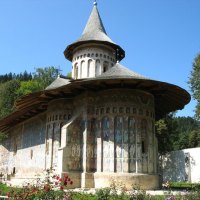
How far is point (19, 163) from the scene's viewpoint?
920 inches

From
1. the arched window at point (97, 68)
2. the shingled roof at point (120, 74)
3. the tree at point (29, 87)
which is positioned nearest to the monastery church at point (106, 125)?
the shingled roof at point (120, 74)

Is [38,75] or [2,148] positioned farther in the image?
[38,75]

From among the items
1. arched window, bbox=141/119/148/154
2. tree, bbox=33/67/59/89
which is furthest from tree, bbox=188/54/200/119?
tree, bbox=33/67/59/89

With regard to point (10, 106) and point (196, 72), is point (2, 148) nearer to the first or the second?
point (10, 106)

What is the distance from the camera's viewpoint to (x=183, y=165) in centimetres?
2431

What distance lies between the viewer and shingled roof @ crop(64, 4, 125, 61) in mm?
19453

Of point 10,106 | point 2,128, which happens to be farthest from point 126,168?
point 10,106

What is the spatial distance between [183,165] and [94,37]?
12.3 m

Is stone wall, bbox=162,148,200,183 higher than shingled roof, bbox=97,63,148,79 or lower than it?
lower

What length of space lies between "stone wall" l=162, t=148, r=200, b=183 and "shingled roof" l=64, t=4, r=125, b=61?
29.2 feet

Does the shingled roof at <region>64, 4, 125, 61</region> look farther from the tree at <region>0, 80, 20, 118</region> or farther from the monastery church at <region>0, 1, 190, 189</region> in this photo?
the tree at <region>0, 80, 20, 118</region>

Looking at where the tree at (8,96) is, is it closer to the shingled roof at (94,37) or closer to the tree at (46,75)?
the tree at (46,75)

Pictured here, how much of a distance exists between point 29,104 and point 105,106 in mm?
5257

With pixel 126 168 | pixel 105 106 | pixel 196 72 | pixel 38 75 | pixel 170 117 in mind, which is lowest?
pixel 126 168
